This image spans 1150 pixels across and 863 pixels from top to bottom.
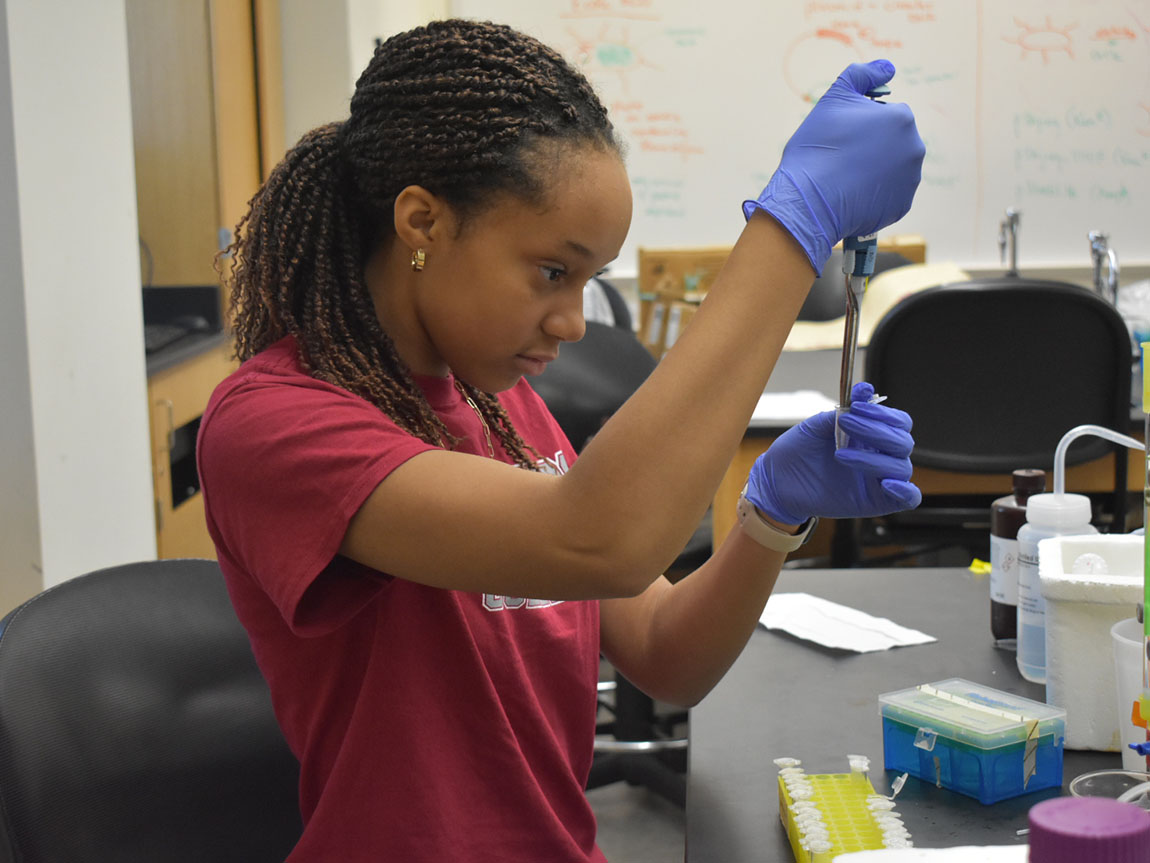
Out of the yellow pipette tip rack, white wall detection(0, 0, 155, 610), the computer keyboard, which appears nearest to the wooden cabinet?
the computer keyboard

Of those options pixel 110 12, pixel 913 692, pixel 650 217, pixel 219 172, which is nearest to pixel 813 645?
pixel 913 692

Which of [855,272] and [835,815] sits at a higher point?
[855,272]

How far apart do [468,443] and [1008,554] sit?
0.55 metres

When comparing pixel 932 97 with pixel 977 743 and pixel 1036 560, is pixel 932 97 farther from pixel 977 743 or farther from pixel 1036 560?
pixel 977 743

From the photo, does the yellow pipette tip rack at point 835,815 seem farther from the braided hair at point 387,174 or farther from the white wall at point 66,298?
the white wall at point 66,298

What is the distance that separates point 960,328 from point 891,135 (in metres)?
1.51

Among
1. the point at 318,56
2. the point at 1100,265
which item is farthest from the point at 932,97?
the point at 318,56

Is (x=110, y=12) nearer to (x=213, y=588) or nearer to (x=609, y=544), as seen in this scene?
(x=213, y=588)

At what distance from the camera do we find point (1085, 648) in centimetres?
91

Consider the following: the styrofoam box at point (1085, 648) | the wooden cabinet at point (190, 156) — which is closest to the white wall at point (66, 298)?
the wooden cabinet at point (190, 156)

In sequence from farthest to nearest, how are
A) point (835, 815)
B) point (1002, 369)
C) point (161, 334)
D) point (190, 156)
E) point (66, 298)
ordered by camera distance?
1. point (190, 156)
2. point (161, 334)
3. point (1002, 369)
4. point (66, 298)
5. point (835, 815)

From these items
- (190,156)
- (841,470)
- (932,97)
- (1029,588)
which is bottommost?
(1029,588)

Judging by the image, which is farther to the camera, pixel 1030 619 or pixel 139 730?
pixel 1030 619

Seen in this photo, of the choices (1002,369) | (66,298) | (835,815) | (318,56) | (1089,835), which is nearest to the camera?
(1089,835)
